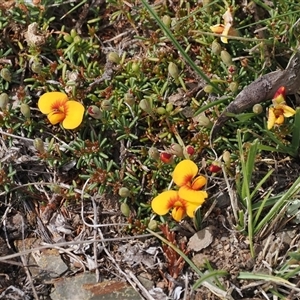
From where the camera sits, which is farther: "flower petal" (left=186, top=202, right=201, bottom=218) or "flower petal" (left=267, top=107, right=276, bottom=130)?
"flower petal" (left=267, top=107, right=276, bottom=130)

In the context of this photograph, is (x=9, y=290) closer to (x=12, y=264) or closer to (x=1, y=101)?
(x=12, y=264)

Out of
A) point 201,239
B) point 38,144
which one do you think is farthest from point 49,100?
point 201,239

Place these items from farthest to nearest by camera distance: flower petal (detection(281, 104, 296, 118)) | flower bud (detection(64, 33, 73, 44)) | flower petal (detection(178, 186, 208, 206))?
flower bud (detection(64, 33, 73, 44)), flower petal (detection(281, 104, 296, 118)), flower petal (detection(178, 186, 208, 206))

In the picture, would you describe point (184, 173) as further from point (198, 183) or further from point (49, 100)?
point (49, 100)

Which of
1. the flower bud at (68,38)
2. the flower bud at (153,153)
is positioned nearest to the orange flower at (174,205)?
the flower bud at (153,153)

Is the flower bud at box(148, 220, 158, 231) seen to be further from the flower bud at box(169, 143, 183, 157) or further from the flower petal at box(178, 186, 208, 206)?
the flower bud at box(169, 143, 183, 157)

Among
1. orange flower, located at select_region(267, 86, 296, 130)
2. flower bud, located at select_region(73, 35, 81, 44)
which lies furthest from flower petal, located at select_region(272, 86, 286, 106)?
flower bud, located at select_region(73, 35, 81, 44)

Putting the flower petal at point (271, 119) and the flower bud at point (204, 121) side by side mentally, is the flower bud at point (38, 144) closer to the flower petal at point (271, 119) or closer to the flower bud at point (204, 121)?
the flower bud at point (204, 121)

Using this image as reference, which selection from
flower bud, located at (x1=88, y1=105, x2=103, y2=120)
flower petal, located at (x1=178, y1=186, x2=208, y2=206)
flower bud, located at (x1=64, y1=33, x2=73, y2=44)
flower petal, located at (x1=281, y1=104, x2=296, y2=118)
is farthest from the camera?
flower bud, located at (x1=64, y1=33, x2=73, y2=44)
